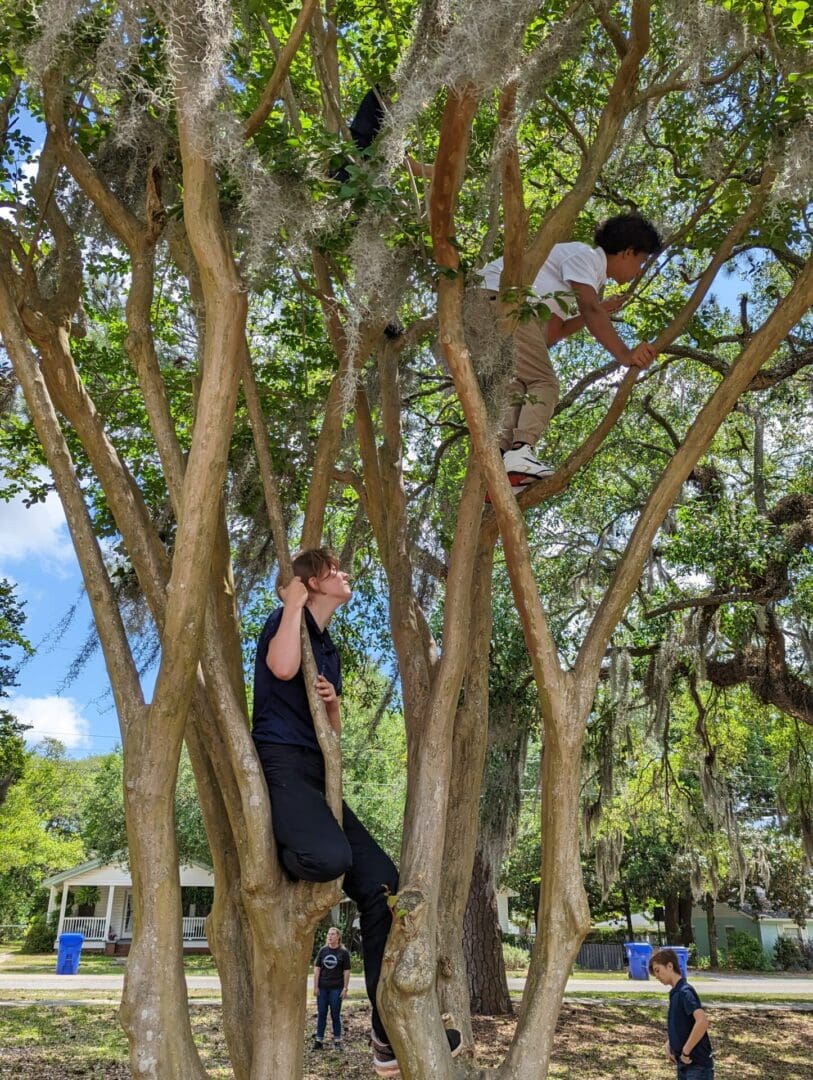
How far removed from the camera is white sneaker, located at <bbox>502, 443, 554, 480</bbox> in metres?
4.23

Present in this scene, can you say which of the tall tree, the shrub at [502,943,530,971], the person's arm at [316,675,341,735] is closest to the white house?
the shrub at [502,943,530,971]

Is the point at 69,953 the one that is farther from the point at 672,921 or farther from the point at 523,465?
the point at 672,921

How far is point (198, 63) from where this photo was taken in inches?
130

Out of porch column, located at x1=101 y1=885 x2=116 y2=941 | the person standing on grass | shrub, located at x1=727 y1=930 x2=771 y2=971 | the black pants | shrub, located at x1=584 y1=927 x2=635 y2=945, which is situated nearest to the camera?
the black pants

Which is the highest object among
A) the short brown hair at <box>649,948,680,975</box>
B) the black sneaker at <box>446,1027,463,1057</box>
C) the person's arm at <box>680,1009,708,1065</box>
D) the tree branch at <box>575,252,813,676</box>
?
the tree branch at <box>575,252,813,676</box>

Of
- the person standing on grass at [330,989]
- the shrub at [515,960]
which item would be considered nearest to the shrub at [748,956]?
the shrub at [515,960]

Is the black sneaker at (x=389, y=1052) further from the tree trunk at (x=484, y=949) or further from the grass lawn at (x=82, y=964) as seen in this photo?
the grass lawn at (x=82, y=964)

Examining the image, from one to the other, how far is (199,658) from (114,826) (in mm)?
29298

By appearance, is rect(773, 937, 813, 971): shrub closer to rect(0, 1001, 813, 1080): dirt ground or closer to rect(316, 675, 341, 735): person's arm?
rect(0, 1001, 813, 1080): dirt ground

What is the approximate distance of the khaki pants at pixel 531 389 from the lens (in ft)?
14.3

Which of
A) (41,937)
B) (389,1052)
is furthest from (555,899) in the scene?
(41,937)

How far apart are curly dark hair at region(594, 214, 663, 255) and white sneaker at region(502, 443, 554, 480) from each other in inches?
42.6

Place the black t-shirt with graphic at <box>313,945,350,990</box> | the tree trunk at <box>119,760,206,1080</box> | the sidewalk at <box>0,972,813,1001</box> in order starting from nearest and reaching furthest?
the tree trunk at <box>119,760,206,1080</box>
the black t-shirt with graphic at <box>313,945,350,990</box>
the sidewalk at <box>0,972,813,1001</box>

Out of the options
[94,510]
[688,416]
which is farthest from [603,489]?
[94,510]
